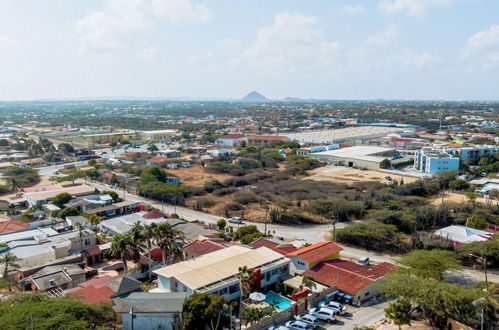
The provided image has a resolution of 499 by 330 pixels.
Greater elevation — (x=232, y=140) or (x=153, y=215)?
(x=232, y=140)

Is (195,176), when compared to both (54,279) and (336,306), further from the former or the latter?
(336,306)

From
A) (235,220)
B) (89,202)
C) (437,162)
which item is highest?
(437,162)

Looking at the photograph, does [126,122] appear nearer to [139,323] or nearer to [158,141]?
[158,141]

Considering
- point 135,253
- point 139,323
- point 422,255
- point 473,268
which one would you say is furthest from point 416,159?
point 139,323

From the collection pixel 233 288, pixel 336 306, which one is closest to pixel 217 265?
pixel 233 288

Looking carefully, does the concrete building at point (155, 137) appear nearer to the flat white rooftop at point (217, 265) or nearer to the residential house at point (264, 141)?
the residential house at point (264, 141)

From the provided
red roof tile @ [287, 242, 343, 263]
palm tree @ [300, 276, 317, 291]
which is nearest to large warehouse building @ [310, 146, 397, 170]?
red roof tile @ [287, 242, 343, 263]

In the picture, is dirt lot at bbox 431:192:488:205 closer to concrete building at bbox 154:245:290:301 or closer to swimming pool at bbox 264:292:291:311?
concrete building at bbox 154:245:290:301
